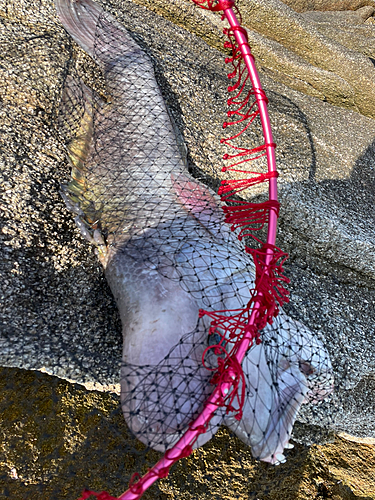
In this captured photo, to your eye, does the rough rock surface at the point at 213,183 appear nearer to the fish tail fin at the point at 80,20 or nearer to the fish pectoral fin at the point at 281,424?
the fish tail fin at the point at 80,20

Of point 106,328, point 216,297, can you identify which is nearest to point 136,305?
point 106,328

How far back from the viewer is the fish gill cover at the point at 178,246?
1.73 metres

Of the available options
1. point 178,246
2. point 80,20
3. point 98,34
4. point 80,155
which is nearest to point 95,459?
point 178,246

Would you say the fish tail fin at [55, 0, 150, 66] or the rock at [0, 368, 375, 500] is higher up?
the fish tail fin at [55, 0, 150, 66]

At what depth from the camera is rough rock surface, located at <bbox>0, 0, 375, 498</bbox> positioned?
2.08 m

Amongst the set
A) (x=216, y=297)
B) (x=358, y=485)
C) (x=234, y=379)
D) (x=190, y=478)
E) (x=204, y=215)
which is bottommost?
(x=190, y=478)

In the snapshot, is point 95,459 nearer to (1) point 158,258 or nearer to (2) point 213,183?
(1) point 158,258

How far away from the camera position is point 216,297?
6.99ft

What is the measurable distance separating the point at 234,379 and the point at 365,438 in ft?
5.58

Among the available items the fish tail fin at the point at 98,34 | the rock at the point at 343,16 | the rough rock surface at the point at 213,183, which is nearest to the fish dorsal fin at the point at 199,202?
the rough rock surface at the point at 213,183

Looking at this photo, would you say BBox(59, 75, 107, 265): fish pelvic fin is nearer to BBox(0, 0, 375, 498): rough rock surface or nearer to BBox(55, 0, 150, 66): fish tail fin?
BBox(0, 0, 375, 498): rough rock surface

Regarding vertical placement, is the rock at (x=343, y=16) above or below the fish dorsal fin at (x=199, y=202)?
above

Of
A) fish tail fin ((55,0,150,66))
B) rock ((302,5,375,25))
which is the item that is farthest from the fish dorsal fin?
rock ((302,5,375,25))

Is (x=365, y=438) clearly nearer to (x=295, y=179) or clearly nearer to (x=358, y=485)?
(x=358, y=485)
